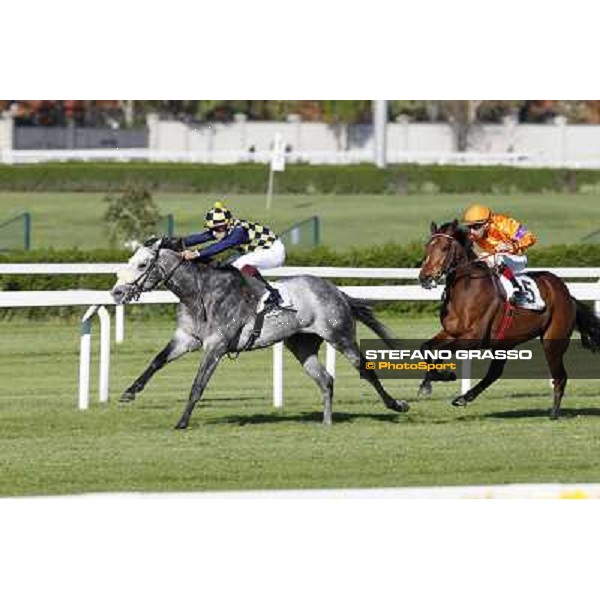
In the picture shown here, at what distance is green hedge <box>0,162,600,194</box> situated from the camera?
130ft

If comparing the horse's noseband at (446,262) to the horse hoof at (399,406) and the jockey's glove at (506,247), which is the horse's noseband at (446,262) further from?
the horse hoof at (399,406)

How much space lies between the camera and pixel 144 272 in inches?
451

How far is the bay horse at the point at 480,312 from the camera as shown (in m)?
11.5

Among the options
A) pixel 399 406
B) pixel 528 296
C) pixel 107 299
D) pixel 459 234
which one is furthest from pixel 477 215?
pixel 107 299

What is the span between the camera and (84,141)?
172 feet

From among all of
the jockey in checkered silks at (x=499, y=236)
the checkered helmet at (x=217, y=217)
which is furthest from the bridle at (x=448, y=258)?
the checkered helmet at (x=217, y=217)

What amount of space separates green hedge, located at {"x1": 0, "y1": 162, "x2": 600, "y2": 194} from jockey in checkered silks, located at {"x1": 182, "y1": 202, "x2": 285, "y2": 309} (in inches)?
1080

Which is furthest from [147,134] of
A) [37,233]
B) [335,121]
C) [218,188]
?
[37,233]

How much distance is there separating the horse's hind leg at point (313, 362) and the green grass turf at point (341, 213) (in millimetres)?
19992

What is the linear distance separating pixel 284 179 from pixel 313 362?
93.6 feet

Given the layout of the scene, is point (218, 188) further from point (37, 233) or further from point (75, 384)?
point (75, 384)

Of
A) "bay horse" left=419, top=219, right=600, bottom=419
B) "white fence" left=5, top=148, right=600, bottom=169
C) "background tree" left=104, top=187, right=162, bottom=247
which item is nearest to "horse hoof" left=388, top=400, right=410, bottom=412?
"bay horse" left=419, top=219, right=600, bottom=419

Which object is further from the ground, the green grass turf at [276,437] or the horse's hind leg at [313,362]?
the horse's hind leg at [313,362]

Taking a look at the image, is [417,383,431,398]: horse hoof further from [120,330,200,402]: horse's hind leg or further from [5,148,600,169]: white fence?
[5,148,600,169]: white fence
